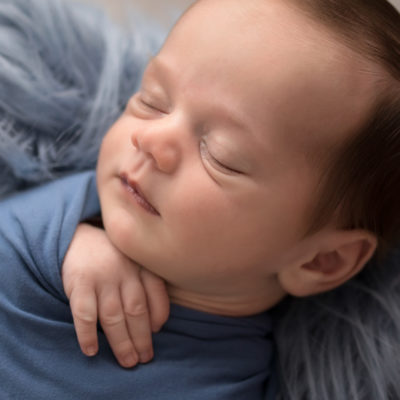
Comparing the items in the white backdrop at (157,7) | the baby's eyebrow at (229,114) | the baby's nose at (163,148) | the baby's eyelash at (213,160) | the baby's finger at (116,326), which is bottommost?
the baby's finger at (116,326)

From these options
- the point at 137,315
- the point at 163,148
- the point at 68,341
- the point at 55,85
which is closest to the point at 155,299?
the point at 137,315

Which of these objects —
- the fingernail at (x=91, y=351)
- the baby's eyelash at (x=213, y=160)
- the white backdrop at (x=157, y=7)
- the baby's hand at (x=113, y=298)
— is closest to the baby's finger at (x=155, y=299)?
the baby's hand at (x=113, y=298)

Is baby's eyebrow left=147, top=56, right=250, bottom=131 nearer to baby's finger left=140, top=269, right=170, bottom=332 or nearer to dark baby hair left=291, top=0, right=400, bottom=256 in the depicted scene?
dark baby hair left=291, top=0, right=400, bottom=256

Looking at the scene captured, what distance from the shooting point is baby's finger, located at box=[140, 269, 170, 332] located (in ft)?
2.98

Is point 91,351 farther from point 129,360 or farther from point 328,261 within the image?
point 328,261

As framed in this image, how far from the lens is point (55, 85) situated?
1096 millimetres

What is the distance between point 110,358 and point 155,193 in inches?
10.8

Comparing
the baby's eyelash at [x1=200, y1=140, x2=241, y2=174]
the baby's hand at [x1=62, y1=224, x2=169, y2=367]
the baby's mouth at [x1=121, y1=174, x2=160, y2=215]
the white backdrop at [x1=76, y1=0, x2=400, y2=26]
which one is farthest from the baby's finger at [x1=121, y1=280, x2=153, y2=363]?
the white backdrop at [x1=76, y1=0, x2=400, y2=26]

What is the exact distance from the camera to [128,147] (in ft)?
2.91

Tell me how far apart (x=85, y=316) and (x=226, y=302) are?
0.25 meters

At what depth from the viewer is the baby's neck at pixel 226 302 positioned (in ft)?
3.17

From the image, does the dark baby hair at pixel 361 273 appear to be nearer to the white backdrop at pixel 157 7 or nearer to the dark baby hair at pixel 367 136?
the dark baby hair at pixel 367 136

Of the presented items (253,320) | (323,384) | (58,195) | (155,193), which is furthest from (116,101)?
(323,384)

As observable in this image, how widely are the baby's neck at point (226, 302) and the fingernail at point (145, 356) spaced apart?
10 centimetres
